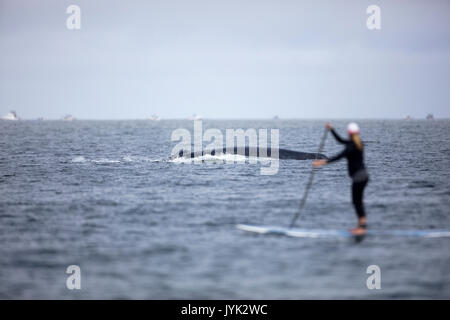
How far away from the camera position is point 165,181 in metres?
31.3

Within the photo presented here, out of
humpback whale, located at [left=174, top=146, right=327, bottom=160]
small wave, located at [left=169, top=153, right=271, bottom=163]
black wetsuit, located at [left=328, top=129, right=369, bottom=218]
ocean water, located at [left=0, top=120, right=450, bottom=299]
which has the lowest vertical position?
ocean water, located at [left=0, top=120, right=450, bottom=299]

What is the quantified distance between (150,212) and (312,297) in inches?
413

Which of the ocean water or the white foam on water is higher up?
the white foam on water

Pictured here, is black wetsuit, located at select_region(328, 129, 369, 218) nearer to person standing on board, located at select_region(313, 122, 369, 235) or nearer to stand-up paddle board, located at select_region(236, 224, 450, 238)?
person standing on board, located at select_region(313, 122, 369, 235)

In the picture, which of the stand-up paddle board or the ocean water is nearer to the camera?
the ocean water

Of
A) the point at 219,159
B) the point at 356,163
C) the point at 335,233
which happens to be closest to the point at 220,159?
the point at 219,159

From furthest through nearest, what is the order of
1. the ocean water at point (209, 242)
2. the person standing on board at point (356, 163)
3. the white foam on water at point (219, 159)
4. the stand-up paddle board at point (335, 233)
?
the white foam on water at point (219, 159) → the stand-up paddle board at point (335, 233) → the person standing on board at point (356, 163) → the ocean water at point (209, 242)

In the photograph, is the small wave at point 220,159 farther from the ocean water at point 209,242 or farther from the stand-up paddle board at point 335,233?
the stand-up paddle board at point 335,233

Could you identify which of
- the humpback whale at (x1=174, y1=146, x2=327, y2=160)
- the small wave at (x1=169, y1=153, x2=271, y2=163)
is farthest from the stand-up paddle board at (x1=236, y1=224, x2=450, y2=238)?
the small wave at (x1=169, y1=153, x2=271, y2=163)

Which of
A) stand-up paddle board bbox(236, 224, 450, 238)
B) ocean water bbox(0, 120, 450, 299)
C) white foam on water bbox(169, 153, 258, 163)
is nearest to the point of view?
ocean water bbox(0, 120, 450, 299)

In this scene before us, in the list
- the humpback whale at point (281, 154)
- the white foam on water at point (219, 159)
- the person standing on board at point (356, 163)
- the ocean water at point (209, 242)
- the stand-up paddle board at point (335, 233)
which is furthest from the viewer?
the humpback whale at point (281, 154)

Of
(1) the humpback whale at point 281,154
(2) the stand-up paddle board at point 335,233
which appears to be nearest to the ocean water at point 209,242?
(2) the stand-up paddle board at point 335,233
